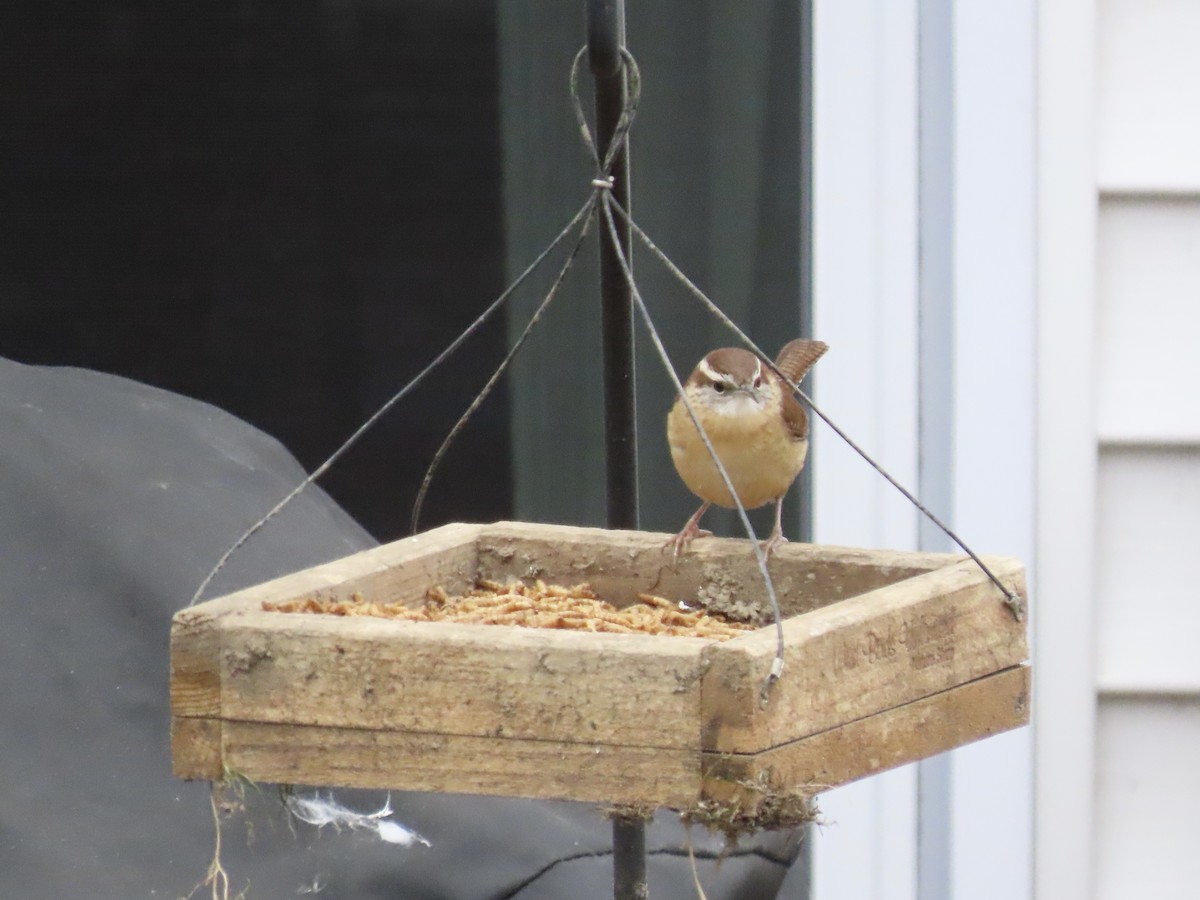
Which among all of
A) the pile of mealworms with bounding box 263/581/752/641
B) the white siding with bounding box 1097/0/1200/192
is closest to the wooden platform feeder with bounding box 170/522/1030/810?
the pile of mealworms with bounding box 263/581/752/641

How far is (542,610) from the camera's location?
6.20 ft

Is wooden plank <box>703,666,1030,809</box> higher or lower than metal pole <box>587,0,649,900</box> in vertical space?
lower

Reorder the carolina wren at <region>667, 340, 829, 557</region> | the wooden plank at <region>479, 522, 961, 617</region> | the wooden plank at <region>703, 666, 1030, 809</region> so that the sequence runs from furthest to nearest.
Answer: the carolina wren at <region>667, 340, 829, 557</region>, the wooden plank at <region>479, 522, 961, 617</region>, the wooden plank at <region>703, 666, 1030, 809</region>

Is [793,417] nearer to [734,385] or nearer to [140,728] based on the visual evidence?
[734,385]

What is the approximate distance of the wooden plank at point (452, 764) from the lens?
1449 millimetres

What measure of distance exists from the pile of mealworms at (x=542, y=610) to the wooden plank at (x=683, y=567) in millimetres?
23

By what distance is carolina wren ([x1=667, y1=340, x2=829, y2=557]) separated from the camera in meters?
2.26

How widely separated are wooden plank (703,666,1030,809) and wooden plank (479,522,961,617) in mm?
257

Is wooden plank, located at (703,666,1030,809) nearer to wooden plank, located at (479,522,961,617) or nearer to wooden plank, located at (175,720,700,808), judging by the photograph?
wooden plank, located at (175,720,700,808)

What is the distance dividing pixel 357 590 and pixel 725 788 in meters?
0.63

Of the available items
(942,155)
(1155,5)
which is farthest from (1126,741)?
(1155,5)

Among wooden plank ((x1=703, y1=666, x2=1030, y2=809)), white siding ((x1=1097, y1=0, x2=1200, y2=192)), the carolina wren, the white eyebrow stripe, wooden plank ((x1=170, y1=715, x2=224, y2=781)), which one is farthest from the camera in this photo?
white siding ((x1=1097, y1=0, x2=1200, y2=192))

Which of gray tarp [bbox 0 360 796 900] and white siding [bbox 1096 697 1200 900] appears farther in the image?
white siding [bbox 1096 697 1200 900]

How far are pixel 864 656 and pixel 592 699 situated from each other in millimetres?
284
